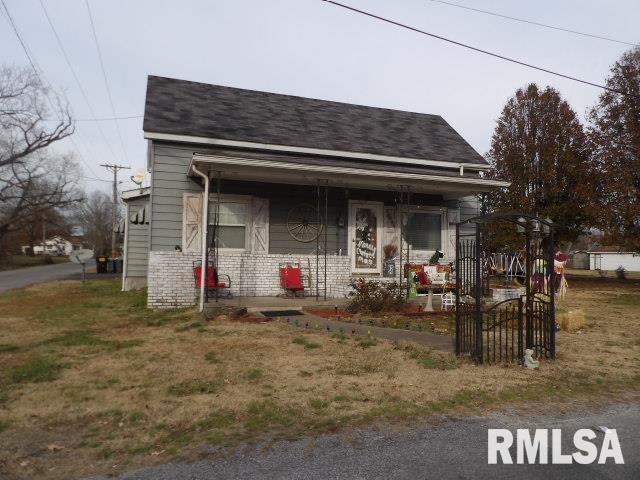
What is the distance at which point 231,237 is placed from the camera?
11.7m

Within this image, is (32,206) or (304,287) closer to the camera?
(304,287)

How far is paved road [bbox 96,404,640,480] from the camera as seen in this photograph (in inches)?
125

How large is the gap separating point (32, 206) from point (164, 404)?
45.7 m

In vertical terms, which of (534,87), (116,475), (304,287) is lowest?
(116,475)

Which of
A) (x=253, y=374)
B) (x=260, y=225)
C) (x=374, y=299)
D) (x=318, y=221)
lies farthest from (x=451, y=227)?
(x=253, y=374)

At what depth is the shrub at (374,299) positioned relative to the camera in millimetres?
9922

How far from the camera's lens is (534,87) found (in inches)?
1054

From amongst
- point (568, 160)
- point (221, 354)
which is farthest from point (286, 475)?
point (568, 160)

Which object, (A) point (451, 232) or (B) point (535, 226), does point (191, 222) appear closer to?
(A) point (451, 232)

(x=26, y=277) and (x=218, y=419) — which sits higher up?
(x=26, y=277)

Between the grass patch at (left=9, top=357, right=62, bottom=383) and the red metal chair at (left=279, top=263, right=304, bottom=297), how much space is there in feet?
19.6

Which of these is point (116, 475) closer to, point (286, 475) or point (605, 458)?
point (286, 475)

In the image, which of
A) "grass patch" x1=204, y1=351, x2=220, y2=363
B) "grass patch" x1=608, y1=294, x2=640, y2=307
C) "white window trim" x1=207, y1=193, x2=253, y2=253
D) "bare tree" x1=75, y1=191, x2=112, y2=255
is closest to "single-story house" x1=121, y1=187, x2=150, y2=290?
"white window trim" x1=207, y1=193, x2=253, y2=253

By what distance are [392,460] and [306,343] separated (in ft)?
12.4
